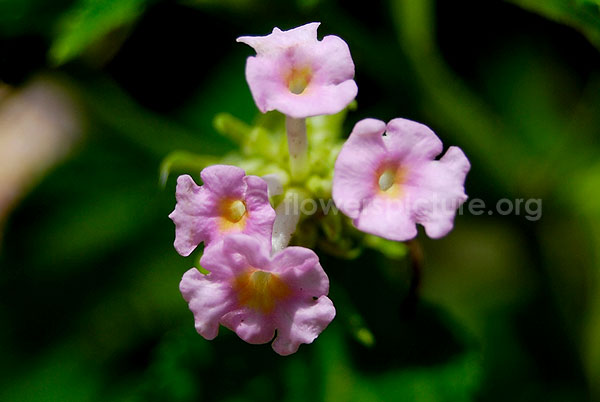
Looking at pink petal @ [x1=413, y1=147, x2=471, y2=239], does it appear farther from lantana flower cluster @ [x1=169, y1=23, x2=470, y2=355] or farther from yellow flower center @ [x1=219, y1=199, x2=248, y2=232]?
yellow flower center @ [x1=219, y1=199, x2=248, y2=232]

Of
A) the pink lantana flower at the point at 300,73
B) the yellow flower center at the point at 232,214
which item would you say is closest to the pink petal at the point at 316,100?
the pink lantana flower at the point at 300,73

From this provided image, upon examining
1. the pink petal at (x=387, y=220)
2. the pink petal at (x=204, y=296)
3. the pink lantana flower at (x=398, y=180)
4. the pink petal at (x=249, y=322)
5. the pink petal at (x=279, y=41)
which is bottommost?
the pink petal at (x=249, y=322)

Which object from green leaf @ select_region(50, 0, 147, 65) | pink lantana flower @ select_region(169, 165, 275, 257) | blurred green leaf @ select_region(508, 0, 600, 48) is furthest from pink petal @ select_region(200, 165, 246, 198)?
blurred green leaf @ select_region(508, 0, 600, 48)

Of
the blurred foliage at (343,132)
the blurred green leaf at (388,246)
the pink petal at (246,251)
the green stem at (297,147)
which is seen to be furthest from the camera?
the blurred foliage at (343,132)

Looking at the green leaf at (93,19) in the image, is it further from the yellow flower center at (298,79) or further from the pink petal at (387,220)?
the pink petal at (387,220)

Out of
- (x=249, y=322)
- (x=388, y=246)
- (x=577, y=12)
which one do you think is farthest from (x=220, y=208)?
(x=577, y=12)

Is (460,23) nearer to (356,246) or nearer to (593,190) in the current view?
(593,190)
